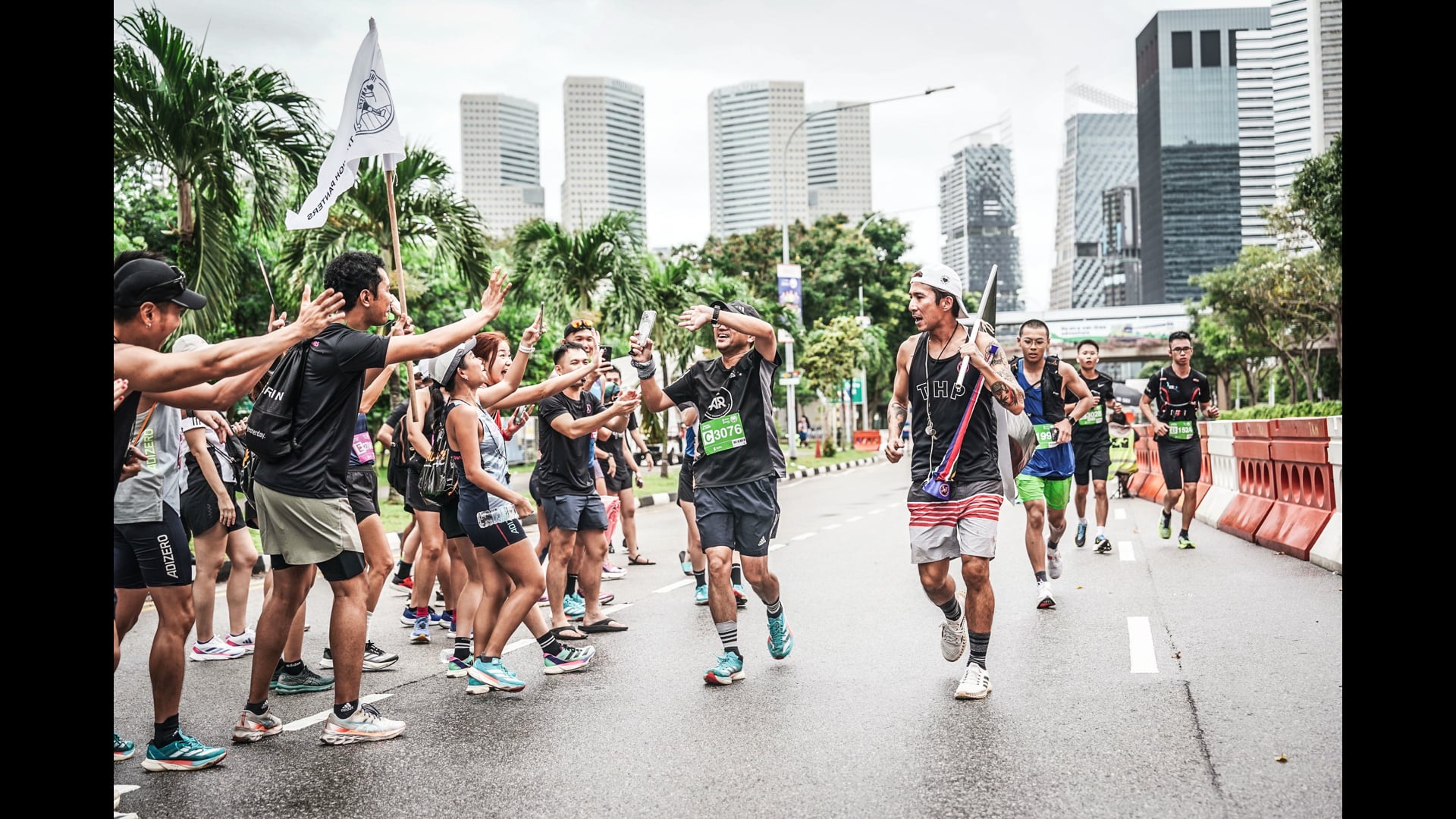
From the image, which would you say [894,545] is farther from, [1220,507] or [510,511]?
[510,511]

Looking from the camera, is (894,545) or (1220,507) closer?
(894,545)

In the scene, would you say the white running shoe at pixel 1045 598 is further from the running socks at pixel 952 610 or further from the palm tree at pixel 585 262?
the palm tree at pixel 585 262

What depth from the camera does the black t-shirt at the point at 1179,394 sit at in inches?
468

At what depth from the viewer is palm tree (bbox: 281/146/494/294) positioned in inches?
719

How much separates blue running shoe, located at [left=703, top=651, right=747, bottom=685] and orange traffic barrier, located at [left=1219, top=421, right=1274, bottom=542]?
25.4ft

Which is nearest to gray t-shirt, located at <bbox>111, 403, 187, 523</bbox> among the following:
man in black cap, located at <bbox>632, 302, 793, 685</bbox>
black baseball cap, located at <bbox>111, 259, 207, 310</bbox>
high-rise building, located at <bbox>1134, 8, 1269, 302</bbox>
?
black baseball cap, located at <bbox>111, 259, 207, 310</bbox>

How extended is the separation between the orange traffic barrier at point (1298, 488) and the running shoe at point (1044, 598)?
3242 millimetres

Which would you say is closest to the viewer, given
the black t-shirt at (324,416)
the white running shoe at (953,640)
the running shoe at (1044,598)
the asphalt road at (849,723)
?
the asphalt road at (849,723)

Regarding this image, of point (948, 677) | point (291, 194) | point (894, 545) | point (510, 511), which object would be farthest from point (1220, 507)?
point (291, 194)

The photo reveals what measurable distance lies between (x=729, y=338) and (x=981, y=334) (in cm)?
134

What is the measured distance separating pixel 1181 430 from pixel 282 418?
900 cm

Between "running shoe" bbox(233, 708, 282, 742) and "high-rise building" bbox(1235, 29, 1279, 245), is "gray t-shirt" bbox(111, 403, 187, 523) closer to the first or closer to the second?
"running shoe" bbox(233, 708, 282, 742)

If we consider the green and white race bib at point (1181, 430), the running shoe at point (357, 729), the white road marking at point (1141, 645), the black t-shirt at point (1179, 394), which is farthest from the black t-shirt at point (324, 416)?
the green and white race bib at point (1181, 430)

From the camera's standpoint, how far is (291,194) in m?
15.4
